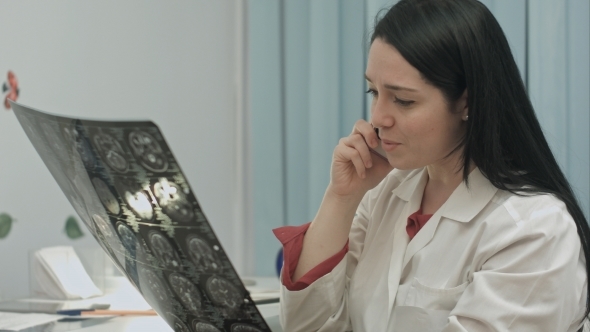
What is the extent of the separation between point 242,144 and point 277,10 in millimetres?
468

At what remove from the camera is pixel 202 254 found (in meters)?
0.83

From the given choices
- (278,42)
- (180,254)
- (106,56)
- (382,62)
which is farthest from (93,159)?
(278,42)

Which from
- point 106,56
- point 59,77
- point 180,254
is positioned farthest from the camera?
point 106,56

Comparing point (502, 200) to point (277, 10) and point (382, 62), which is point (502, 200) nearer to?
point (382, 62)

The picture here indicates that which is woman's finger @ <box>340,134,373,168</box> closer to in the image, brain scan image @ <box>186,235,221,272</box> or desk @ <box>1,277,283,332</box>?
desk @ <box>1,277,283,332</box>

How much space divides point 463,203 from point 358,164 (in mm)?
222

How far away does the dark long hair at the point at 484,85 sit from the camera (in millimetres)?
1061

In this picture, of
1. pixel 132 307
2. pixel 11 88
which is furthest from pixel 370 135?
pixel 11 88

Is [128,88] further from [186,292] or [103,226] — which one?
[186,292]

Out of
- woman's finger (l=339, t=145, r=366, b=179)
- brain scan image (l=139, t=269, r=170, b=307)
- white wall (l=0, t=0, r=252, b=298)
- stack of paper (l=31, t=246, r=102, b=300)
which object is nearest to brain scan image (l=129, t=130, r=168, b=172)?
brain scan image (l=139, t=269, r=170, b=307)

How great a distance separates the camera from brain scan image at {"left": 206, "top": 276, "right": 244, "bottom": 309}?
2.75 ft

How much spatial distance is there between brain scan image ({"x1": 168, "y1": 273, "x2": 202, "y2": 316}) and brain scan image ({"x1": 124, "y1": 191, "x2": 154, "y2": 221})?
90 mm

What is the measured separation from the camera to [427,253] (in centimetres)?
113

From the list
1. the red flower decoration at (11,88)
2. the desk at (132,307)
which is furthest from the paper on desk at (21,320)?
the red flower decoration at (11,88)
